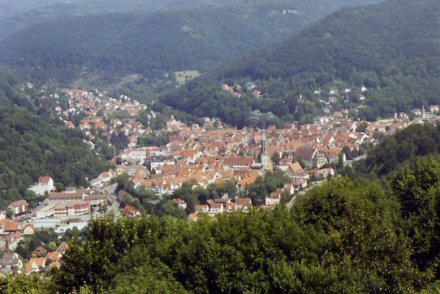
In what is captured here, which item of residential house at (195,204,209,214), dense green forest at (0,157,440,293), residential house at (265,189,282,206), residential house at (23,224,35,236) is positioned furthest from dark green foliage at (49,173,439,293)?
residential house at (23,224,35,236)

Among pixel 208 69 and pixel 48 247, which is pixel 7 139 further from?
pixel 208 69

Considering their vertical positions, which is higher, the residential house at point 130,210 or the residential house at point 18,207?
the residential house at point 130,210

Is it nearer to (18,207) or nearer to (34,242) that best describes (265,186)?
(34,242)

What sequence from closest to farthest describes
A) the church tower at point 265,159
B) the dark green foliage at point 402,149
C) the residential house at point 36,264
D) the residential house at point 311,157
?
the residential house at point 36,264, the dark green foliage at point 402,149, the church tower at point 265,159, the residential house at point 311,157

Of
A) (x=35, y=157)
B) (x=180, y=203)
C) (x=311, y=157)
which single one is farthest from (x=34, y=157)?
(x=311, y=157)

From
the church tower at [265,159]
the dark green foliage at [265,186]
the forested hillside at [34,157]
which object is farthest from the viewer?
the church tower at [265,159]

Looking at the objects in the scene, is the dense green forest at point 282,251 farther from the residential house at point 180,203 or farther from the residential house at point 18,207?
the residential house at point 18,207

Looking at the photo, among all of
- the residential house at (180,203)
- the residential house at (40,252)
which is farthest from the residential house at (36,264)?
the residential house at (180,203)

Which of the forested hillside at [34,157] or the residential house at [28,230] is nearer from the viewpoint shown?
the residential house at [28,230]
